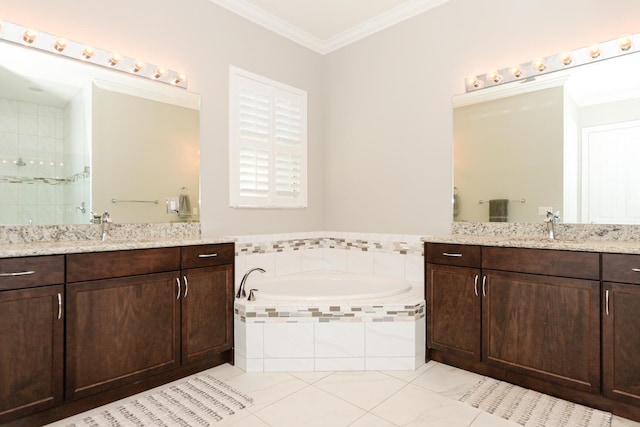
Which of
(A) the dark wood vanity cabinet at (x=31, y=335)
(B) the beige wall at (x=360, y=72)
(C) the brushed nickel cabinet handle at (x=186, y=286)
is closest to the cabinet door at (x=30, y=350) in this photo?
(A) the dark wood vanity cabinet at (x=31, y=335)

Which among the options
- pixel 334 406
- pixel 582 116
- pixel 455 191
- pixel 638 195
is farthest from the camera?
pixel 455 191

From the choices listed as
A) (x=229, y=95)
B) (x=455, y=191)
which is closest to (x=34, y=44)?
(x=229, y=95)

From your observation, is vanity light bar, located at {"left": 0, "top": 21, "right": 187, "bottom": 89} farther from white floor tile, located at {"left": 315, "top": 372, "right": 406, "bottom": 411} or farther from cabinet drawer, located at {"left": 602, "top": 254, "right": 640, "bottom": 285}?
cabinet drawer, located at {"left": 602, "top": 254, "right": 640, "bottom": 285}

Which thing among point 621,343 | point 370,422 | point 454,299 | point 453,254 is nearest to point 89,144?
point 370,422

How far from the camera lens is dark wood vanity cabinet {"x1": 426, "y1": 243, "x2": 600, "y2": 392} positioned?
195cm

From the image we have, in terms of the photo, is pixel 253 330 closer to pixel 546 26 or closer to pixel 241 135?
pixel 241 135

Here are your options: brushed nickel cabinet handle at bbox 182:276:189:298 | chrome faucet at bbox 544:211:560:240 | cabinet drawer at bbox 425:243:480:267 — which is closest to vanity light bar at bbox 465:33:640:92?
chrome faucet at bbox 544:211:560:240

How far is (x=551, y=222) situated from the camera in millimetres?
2387

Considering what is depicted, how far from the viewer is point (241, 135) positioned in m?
3.12

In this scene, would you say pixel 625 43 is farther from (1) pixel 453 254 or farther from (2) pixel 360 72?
(2) pixel 360 72

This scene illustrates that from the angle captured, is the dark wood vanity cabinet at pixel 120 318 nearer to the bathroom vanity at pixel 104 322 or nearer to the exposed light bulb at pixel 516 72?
the bathroom vanity at pixel 104 322

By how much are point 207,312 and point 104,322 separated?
63 cm

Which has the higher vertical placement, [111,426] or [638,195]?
[638,195]

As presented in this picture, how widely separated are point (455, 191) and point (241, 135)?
187cm
